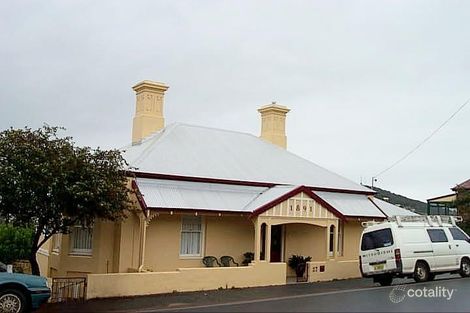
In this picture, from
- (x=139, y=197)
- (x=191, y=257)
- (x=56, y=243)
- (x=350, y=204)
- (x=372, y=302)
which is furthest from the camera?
(x=350, y=204)

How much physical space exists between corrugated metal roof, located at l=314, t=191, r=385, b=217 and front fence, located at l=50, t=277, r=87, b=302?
11.5 meters

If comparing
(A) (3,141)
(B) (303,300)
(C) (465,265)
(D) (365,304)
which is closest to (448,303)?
(D) (365,304)

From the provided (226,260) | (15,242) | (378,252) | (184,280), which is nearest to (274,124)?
(226,260)

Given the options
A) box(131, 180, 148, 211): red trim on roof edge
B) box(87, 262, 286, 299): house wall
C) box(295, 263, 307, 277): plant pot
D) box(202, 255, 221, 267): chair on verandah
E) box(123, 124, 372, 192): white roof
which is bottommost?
box(87, 262, 286, 299): house wall

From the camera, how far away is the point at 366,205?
27.1 metres

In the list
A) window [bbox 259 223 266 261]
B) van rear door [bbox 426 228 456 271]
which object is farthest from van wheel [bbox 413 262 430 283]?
window [bbox 259 223 266 261]

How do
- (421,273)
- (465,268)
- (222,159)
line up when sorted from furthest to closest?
(222,159) < (465,268) < (421,273)

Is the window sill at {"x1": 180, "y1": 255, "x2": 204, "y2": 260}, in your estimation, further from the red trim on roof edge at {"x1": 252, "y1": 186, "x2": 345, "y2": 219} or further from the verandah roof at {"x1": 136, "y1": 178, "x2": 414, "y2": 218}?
the red trim on roof edge at {"x1": 252, "y1": 186, "x2": 345, "y2": 219}

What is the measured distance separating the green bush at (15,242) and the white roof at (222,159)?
850 cm

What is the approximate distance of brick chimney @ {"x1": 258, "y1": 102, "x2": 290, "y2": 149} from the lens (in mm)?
30953

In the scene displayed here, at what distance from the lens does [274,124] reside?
31.2m

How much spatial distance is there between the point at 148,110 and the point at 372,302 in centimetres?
1497

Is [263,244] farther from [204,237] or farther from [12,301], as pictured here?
[12,301]

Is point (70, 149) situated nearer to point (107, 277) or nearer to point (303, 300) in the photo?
point (107, 277)
